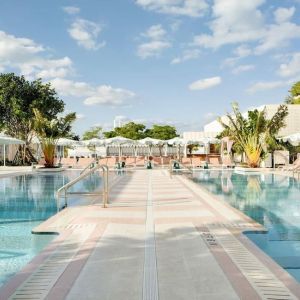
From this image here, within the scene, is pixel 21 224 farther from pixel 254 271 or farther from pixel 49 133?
pixel 49 133

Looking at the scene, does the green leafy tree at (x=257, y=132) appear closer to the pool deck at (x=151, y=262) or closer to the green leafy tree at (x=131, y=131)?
the pool deck at (x=151, y=262)

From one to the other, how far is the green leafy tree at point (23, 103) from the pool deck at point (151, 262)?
2503cm

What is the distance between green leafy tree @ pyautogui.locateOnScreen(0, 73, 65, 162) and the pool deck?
2503 centimetres

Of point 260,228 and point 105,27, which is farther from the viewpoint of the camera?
Answer: point 105,27

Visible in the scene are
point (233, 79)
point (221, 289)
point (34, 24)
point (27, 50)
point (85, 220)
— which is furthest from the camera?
point (233, 79)

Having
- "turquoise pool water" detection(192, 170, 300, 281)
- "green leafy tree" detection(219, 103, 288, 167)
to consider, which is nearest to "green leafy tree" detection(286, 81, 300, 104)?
"green leafy tree" detection(219, 103, 288, 167)

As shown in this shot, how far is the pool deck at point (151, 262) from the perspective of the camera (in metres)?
3.48

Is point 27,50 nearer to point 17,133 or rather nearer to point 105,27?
point 105,27

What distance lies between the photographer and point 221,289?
138 inches

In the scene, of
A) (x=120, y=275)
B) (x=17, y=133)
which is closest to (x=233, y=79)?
(x=17, y=133)

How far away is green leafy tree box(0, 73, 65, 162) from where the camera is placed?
3048 cm

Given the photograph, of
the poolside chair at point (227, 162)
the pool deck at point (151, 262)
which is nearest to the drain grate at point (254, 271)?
the pool deck at point (151, 262)

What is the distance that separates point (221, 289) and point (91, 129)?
2838 inches

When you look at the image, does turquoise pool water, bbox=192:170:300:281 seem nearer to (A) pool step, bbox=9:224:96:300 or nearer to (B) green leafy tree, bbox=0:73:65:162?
(A) pool step, bbox=9:224:96:300
